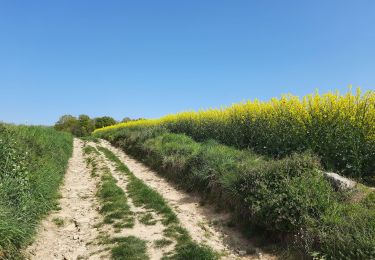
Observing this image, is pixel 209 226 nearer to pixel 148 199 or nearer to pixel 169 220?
pixel 169 220

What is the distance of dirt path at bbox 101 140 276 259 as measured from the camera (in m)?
6.48

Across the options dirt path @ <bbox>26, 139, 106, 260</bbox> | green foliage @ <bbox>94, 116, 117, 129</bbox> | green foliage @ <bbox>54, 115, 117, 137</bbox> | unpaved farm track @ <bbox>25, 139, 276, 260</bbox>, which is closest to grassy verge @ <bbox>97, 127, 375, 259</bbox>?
unpaved farm track @ <bbox>25, 139, 276, 260</bbox>

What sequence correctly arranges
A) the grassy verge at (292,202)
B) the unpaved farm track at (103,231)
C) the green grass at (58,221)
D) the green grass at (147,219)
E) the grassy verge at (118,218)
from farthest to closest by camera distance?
the green grass at (58,221) < the green grass at (147,219) < the unpaved farm track at (103,231) < the grassy verge at (118,218) < the grassy verge at (292,202)

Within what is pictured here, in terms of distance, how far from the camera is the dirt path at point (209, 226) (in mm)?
6484

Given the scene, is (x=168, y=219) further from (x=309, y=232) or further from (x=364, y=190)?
(x=364, y=190)

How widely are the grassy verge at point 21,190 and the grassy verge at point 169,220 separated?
8.13 feet

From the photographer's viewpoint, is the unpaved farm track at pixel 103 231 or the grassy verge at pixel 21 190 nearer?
the grassy verge at pixel 21 190

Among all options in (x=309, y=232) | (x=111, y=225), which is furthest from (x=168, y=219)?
(x=309, y=232)

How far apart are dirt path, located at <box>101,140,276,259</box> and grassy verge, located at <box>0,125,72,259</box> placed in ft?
10.8

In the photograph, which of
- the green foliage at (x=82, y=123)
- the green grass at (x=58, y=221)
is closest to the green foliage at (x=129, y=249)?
the green grass at (x=58, y=221)

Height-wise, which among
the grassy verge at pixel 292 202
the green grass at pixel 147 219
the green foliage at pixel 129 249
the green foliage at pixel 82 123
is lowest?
the green foliage at pixel 129 249

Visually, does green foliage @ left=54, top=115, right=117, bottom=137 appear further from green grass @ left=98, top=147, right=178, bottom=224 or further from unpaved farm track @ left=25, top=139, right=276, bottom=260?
unpaved farm track @ left=25, top=139, right=276, bottom=260

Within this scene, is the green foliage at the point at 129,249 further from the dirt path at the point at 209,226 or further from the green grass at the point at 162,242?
the dirt path at the point at 209,226

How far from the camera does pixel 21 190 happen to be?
7199mm
